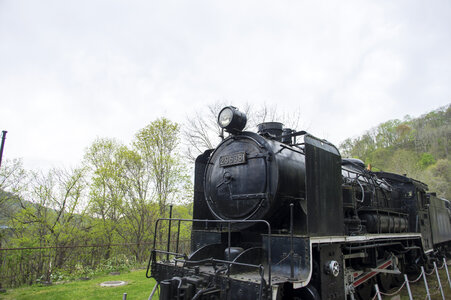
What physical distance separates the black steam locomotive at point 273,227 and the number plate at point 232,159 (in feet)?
0.06

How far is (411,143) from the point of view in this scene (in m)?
57.9

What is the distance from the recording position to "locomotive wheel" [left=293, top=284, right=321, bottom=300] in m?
3.71

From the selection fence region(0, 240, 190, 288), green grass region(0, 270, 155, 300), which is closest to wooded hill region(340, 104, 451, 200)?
fence region(0, 240, 190, 288)

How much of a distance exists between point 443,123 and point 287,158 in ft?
246

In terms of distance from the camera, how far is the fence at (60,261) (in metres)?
8.77

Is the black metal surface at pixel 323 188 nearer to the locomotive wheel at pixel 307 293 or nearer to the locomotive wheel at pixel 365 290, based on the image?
the locomotive wheel at pixel 307 293

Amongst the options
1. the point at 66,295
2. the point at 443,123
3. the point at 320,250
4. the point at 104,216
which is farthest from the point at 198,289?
the point at 443,123

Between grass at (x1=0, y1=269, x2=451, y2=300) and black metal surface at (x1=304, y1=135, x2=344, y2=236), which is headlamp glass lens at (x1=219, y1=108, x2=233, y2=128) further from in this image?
grass at (x1=0, y1=269, x2=451, y2=300)

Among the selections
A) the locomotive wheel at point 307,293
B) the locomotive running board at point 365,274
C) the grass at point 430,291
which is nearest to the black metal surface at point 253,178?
the locomotive wheel at point 307,293

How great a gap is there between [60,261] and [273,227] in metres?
9.70

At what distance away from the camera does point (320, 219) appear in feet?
13.2

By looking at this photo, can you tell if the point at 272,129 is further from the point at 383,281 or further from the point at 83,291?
the point at 83,291

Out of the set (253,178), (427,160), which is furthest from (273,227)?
(427,160)

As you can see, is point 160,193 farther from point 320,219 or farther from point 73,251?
point 320,219
